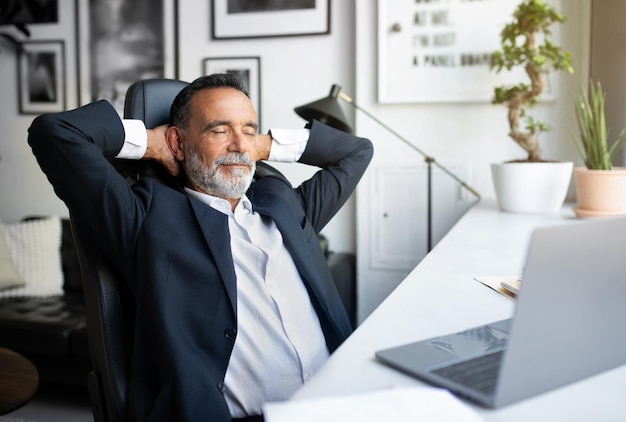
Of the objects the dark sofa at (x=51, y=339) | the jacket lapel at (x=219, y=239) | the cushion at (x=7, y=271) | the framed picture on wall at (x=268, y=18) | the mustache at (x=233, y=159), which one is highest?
the framed picture on wall at (x=268, y=18)

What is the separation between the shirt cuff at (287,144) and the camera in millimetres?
1729

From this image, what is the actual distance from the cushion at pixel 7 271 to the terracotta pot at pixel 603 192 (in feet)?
8.34

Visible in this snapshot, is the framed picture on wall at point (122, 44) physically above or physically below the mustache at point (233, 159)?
above

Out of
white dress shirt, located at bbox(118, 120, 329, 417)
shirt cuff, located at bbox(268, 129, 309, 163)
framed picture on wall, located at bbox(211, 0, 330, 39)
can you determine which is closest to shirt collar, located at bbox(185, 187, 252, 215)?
white dress shirt, located at bbox(118, 120, 329, 417)

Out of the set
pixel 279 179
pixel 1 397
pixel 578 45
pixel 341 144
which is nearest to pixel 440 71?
→ pixel 578 45

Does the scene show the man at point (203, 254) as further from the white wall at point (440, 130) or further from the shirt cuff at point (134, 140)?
the white wall at point (440, 130)

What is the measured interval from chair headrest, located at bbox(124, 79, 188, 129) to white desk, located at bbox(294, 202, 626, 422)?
2.38ft

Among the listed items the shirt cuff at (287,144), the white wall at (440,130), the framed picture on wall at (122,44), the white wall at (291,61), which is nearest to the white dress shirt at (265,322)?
the shirt cuff at (287,144)

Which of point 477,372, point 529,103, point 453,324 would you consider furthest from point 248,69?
point 477,372

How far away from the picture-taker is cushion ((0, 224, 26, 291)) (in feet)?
9.96

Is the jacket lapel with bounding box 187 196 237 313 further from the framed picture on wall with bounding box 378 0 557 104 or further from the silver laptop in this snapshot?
the framed picture on wall with bounding box 378 0 557 104

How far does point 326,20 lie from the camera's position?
9.53ft

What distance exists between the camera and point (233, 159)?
5.05 feet

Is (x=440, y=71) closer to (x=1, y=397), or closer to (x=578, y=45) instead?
(x=578, y=45)
